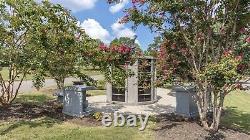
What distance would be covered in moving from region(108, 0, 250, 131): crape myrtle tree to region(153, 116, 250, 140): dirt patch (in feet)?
1.13

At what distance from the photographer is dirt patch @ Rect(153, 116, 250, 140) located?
8.95m

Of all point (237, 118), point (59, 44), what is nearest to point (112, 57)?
point (59, 44)

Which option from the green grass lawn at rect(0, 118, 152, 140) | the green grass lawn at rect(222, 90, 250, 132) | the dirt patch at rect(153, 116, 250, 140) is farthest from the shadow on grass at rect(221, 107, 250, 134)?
the green grass lawn at rect(0, 118, 152, 140)

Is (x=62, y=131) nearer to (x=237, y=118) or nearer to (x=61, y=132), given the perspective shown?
(x=61, y=132)

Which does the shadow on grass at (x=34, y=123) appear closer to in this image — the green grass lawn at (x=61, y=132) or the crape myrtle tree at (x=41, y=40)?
the green grass lawn at (x=61, y=132)

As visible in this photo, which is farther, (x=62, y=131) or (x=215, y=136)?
(x=62, y=131)

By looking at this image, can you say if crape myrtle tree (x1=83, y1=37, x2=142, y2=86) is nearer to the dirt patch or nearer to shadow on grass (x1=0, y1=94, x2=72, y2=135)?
shadow on grass (x1=0, y1=94, x2=72, y2=135)

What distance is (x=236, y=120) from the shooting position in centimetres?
1195

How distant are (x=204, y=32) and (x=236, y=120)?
4.31 m

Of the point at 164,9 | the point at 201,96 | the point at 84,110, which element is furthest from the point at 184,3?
the point at 84,110

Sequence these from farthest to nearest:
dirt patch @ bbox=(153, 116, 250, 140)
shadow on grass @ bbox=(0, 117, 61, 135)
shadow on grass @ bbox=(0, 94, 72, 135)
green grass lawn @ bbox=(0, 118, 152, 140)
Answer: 1. shadow on grass @ bbox=(0, 94, 72, 135)
2. shadow on grass @ bbox=(0, 117, 61, 135)
3. dirt patch @ bbox=(153, 116, 250, 140)
4. green grass lawn @ bbox=(0, 118, 152, 140)

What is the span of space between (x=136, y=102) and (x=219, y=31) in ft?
21.0

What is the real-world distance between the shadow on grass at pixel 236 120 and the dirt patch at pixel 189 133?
0.99 m

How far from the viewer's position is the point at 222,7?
9.09m
